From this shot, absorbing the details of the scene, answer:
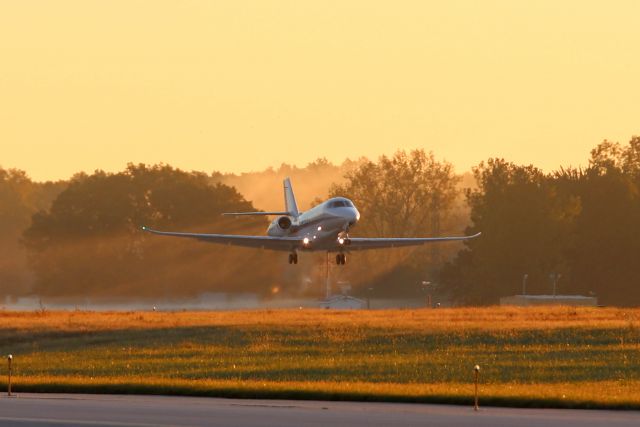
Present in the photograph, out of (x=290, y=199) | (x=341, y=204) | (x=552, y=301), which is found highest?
(x=290, y=199)

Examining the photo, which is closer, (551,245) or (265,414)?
(265,414)

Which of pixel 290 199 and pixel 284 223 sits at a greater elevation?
pixel 290 199

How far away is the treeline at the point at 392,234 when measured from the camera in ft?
512

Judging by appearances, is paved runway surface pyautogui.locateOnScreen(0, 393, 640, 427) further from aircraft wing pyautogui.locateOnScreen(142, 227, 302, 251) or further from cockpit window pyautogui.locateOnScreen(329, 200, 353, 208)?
aircraft wing pyautogui.locateOnScreen(142, 227, 302, 251)

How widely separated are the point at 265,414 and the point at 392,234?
14281 cm

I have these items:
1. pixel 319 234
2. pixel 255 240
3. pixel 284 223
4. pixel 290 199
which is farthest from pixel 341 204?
pixel 290 199

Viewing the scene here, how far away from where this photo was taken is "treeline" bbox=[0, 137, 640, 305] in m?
156

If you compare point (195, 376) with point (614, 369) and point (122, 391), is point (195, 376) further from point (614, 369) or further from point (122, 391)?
point (614, 369)

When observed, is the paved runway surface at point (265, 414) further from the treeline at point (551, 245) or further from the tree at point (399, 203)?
the tree at point (399, 203)

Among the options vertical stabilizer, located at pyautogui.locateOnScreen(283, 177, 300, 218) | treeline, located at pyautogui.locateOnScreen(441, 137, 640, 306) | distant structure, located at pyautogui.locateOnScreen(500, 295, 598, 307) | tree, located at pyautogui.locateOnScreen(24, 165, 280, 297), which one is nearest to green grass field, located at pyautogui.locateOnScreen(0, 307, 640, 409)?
vertical stabilizer, located at pyautogui.locateOnScreen(283, 177, 300, 218)

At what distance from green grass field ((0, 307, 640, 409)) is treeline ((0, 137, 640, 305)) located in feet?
166

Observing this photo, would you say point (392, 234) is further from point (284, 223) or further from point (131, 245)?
point (284, 223)

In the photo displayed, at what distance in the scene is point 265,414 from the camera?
3544cm

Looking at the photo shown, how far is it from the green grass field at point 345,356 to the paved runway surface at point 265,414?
2.95m
